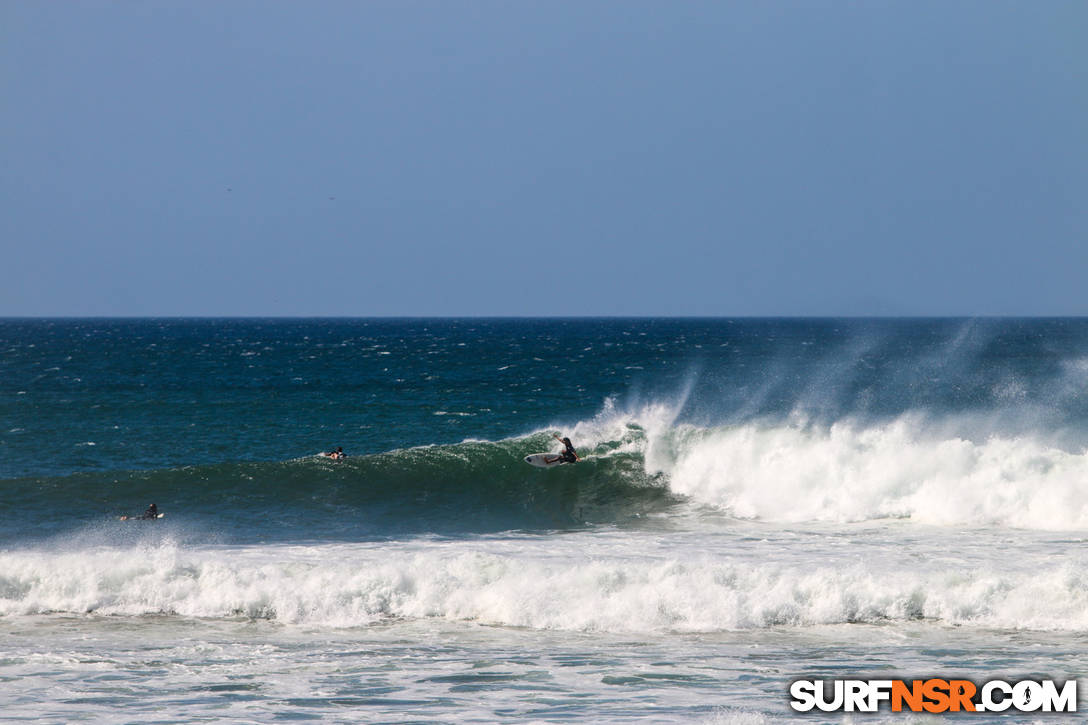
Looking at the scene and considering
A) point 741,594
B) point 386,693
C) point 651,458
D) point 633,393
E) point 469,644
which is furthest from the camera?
point 633,393

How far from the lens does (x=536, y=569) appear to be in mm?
17594

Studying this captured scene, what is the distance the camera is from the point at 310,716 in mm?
11656

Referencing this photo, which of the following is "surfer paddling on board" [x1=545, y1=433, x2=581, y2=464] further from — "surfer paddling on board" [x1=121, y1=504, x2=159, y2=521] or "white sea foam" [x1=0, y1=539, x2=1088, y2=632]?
"surfer paddling on board" [x1=121, y1=504, x2=159, y2=521]

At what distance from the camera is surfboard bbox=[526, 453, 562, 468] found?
28.3 meters

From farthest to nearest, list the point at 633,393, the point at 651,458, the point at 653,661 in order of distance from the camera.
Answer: the point at 633,393 → the point at 651,458 → the point at 653,661

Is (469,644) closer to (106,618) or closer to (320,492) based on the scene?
(106,618)

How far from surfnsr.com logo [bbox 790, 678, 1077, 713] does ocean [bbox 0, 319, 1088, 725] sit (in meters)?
0.25

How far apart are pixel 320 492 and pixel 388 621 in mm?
11199

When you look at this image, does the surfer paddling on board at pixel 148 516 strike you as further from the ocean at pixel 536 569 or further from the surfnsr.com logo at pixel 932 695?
the surfnsr.com logo at pixel 932 695

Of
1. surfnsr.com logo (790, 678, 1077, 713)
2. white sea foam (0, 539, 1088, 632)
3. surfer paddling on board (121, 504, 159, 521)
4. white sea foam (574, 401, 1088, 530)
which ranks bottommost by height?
surfnsr.com logo (790, 678, 1077, 713)

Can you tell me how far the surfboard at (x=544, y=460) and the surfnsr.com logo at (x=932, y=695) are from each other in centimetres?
1603

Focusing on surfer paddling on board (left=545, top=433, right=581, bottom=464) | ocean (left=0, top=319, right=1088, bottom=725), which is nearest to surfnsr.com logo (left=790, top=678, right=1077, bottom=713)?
ocean (left=0, top=319, right=1088, bottom=725)

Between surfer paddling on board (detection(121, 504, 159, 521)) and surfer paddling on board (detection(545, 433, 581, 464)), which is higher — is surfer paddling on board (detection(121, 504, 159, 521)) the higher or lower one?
the lower one

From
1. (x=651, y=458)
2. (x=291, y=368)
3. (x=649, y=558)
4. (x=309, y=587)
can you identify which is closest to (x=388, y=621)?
(x=309, y=587)
